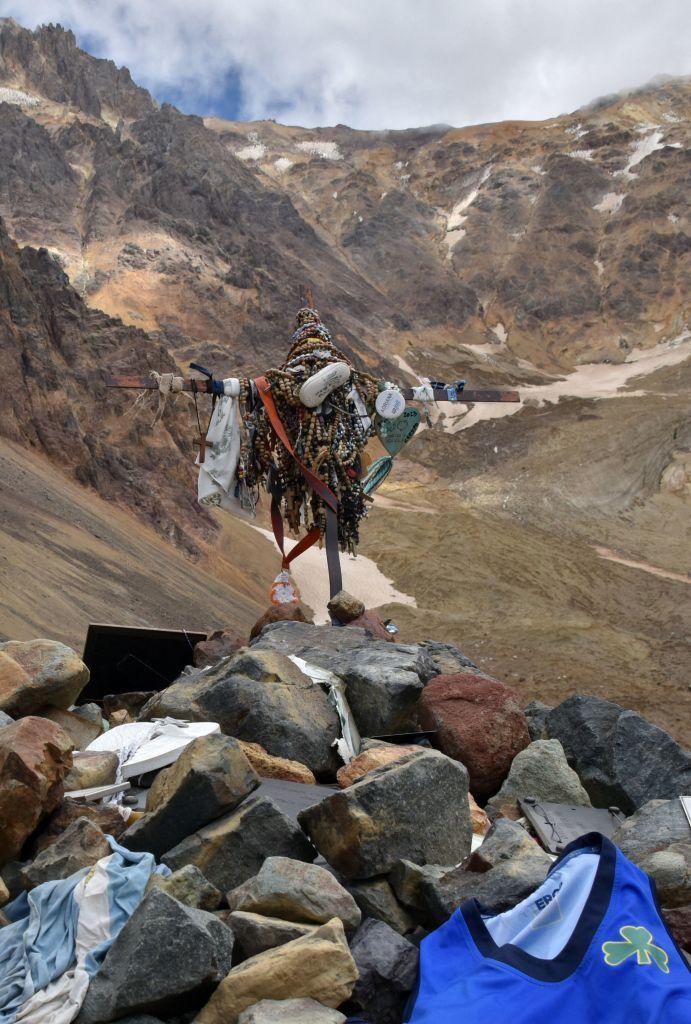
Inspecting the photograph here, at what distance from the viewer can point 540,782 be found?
188 inches

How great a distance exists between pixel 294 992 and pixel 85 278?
39.6 m

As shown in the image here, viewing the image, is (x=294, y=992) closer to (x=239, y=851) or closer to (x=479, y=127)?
(x=239, y=851)

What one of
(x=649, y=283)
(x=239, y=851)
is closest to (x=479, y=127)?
(x=649, y=283)

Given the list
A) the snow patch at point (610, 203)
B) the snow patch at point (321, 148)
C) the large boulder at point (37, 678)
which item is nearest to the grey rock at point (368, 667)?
the large boulder at point (37, 678)

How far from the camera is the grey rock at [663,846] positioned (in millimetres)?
3023

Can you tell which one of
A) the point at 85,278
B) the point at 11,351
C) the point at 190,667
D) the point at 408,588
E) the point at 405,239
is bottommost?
the point at 408,588

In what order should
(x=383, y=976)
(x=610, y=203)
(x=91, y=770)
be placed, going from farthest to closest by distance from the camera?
1. (x=610, y=203)
2. (x=91, y=770)
3. (x=383, y=976)

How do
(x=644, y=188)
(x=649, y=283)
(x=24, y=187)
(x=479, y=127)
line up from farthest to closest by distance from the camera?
(x=479, y=127), (x=644, y=188), (x=649, y=283), (x=24, y=187)

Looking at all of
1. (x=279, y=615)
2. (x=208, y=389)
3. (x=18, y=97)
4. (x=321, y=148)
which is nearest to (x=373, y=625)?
(x=279, y=615)

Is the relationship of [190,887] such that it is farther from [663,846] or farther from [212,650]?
[212,650]

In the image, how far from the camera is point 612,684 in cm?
1013

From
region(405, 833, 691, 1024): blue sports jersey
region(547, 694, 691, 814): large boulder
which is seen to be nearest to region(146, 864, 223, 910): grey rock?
region(405, 833, 691, 1024): blue sports jersey

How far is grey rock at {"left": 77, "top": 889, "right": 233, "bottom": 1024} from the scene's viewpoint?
2.37 m

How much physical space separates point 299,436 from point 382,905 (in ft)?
16.8
